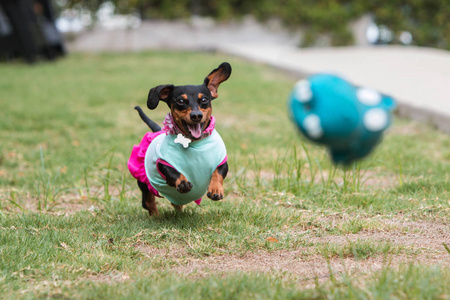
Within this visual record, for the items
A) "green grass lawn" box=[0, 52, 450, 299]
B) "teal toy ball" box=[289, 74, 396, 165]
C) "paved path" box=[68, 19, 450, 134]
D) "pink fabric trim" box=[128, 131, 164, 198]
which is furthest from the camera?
"paved path" box=[68, 19, 450, 134]

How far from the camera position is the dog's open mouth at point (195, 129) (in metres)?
2.51

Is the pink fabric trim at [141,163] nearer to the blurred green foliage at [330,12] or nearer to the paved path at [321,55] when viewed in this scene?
the paved path at [321,55]

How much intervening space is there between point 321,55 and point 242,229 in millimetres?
11491

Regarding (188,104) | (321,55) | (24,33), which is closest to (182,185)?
(188,104)

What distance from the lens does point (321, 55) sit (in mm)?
13648

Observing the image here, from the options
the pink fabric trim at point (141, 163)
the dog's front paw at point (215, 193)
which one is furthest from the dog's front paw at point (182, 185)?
the pink fabric trim at point (141, 163)

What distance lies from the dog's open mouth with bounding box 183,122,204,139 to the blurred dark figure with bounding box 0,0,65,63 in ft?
35.4

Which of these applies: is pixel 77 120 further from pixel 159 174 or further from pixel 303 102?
pixel 303 102

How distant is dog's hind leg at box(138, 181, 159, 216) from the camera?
9.70ft

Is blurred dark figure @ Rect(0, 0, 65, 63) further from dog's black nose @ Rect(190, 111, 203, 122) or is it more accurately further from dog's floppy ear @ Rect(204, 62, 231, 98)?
dog's black nose @ Rect(190, 111, 203, 122)

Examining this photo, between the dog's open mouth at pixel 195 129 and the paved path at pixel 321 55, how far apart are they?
365cm

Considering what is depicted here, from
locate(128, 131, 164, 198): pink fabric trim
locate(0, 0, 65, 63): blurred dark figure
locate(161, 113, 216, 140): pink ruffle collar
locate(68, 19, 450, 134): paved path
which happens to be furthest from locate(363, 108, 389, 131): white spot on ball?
locate(0, 0, 65, 63): blurred dark figure

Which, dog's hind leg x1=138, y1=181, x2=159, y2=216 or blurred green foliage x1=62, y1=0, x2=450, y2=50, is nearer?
dog's hind leg x1=138, y1=181, x2=159, y2=216

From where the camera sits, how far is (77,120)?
20.9ft
